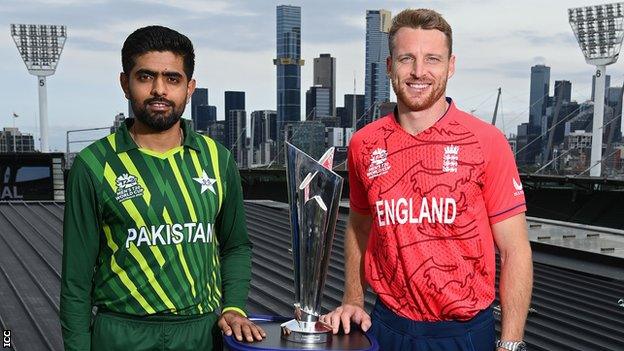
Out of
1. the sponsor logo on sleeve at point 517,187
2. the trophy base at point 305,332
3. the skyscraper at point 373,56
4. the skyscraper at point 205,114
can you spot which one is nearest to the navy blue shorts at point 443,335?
the trophy base at point 305,332

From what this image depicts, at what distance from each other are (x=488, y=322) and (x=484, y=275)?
12 cm

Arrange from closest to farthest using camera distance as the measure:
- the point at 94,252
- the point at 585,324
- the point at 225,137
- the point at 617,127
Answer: the point at 94,252, the point at 585,324, the point at 617,127, the point at 225,137

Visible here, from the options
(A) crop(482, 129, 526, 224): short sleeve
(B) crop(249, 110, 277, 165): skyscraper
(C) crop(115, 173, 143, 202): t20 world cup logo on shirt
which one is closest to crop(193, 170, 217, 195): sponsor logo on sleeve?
(C) crop(115, 173, 143, 202): t20 world cup logo on shirt

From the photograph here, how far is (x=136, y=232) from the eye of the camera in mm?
1482

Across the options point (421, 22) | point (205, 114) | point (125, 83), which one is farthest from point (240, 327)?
point (205, 114)

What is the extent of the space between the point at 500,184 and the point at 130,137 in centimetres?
92

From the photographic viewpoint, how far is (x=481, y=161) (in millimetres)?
1538

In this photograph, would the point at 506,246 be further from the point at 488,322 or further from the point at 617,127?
the point at 617,127

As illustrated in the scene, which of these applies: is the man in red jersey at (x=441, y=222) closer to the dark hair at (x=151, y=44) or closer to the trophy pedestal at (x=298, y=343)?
the trophy pedestal at (x=298, y=343)

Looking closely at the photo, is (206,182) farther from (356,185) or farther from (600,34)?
(600,34)

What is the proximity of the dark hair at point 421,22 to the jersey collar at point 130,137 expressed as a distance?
1.82ft

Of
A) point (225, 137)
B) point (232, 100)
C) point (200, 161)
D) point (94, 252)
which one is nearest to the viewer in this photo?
point (94, 252)

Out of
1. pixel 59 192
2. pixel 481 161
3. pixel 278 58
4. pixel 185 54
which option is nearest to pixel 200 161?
pixel 185 54

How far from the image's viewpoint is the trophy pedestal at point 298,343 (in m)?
1.38
